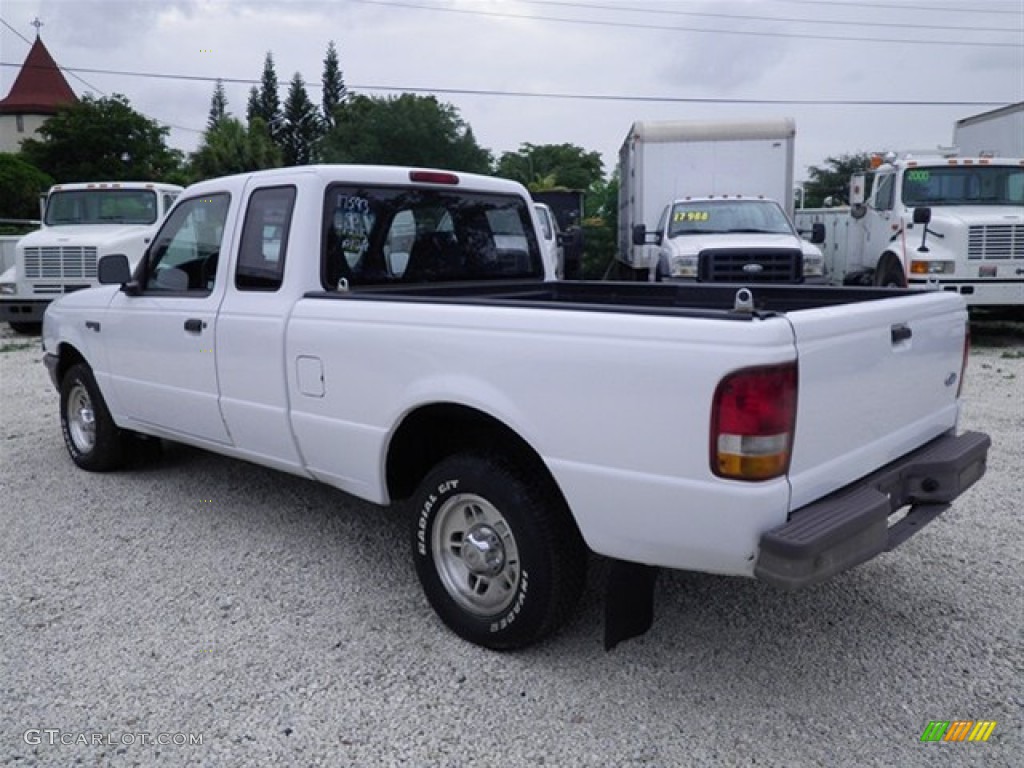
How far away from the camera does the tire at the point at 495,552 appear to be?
126 inches

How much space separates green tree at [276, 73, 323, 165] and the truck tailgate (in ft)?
258

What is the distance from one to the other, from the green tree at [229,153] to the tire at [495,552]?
153 ft

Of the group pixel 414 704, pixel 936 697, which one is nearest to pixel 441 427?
pixel 414 704

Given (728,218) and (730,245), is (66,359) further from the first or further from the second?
(728,218)

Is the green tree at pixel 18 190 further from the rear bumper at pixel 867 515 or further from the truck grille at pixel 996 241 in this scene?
the rear bumper at pixel 867 515

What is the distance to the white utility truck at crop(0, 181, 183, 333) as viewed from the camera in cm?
1309

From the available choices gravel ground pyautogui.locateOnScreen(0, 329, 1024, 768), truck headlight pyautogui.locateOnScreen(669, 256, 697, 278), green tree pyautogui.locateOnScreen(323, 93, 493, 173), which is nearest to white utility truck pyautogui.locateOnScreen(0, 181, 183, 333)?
truck headlight pyautogui.locateOnScreen(669, 256, 697, 278)

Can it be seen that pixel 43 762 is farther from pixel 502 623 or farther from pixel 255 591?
pixel 502 623

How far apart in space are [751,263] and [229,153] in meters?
42.6

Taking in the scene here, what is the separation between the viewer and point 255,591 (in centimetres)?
411

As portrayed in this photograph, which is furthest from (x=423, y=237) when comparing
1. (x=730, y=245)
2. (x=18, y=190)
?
(x=18, y=190)

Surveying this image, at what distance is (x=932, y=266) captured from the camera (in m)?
11.2

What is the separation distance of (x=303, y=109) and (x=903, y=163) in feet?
240

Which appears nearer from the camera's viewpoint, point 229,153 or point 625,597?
point 625,597
